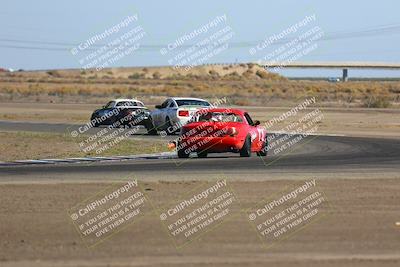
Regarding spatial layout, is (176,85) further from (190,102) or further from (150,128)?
(190,102)

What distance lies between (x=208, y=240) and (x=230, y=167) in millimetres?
9694

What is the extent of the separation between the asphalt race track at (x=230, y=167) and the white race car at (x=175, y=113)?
8153 mm

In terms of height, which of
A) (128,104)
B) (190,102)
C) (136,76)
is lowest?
(136,76)

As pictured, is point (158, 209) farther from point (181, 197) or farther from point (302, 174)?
point (302, 174)

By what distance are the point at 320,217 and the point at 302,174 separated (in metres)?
6.15

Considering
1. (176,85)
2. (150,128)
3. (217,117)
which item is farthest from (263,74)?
(217,117)

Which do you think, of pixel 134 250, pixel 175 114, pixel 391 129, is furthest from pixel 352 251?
pixel 391 129

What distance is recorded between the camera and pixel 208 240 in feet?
38.8

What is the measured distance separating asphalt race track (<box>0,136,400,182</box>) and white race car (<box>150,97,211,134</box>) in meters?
8.15

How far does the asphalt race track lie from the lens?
19.3 m

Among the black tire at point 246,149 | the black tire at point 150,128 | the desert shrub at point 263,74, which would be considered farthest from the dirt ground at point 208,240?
the desert shrub at point 263,74

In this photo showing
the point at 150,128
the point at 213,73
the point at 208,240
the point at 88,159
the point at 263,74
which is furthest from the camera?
the point at 263,74

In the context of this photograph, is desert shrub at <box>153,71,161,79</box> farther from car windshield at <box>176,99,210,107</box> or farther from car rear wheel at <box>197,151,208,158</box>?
car rear wheel at <box>197,151,208,158</box>

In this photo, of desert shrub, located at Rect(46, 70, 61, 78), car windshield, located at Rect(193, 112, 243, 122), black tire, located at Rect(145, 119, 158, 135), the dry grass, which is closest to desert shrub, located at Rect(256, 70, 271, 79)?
the dry grass
